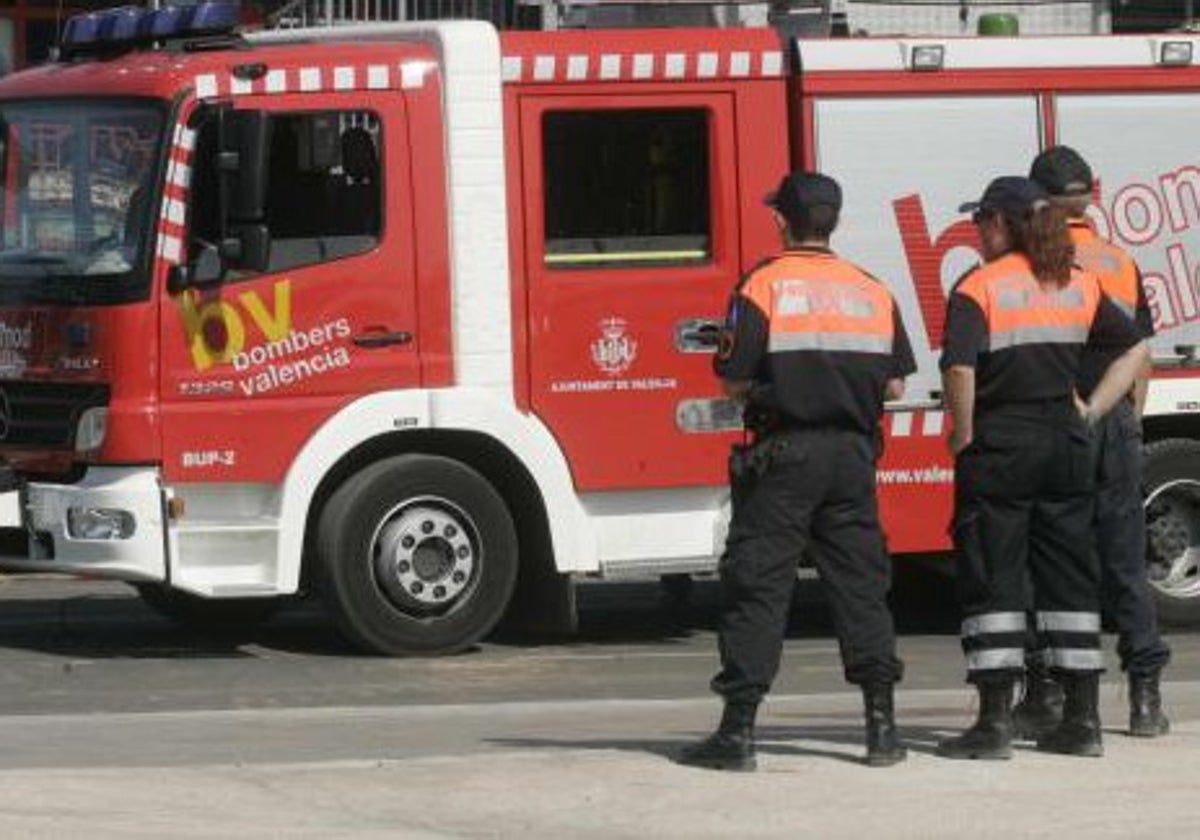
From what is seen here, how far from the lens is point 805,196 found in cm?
845

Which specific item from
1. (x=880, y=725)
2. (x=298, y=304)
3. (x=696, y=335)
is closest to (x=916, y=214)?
(x=696, y=335)

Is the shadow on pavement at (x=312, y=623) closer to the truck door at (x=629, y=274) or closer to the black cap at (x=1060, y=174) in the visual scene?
the truck door at (x=629, y=274)

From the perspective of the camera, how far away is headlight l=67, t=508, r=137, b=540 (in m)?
11.5

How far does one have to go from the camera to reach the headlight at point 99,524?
1147 centimetres

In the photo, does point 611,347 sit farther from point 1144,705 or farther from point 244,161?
point 1144,705

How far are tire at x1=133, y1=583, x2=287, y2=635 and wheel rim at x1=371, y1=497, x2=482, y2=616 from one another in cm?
118

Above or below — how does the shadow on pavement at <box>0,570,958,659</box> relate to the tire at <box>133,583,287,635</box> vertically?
below

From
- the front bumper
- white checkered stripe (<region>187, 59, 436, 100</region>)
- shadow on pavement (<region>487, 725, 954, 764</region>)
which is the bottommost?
shadow on pavement (<region>487, 725, 954, 764</region>)

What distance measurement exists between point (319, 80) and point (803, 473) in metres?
4.17

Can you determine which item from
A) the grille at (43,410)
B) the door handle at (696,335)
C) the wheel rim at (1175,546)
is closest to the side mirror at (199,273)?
the grille at (43,410)

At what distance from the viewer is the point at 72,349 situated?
11.6m

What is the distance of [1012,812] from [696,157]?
16.0 feet

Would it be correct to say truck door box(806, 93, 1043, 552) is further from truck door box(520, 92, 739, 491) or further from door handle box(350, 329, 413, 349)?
door handle box(350, 329, 413, 349)

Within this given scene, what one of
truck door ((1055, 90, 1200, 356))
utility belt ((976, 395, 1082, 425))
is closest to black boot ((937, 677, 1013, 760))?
utility belt ((976, 395, 1082, 425))
